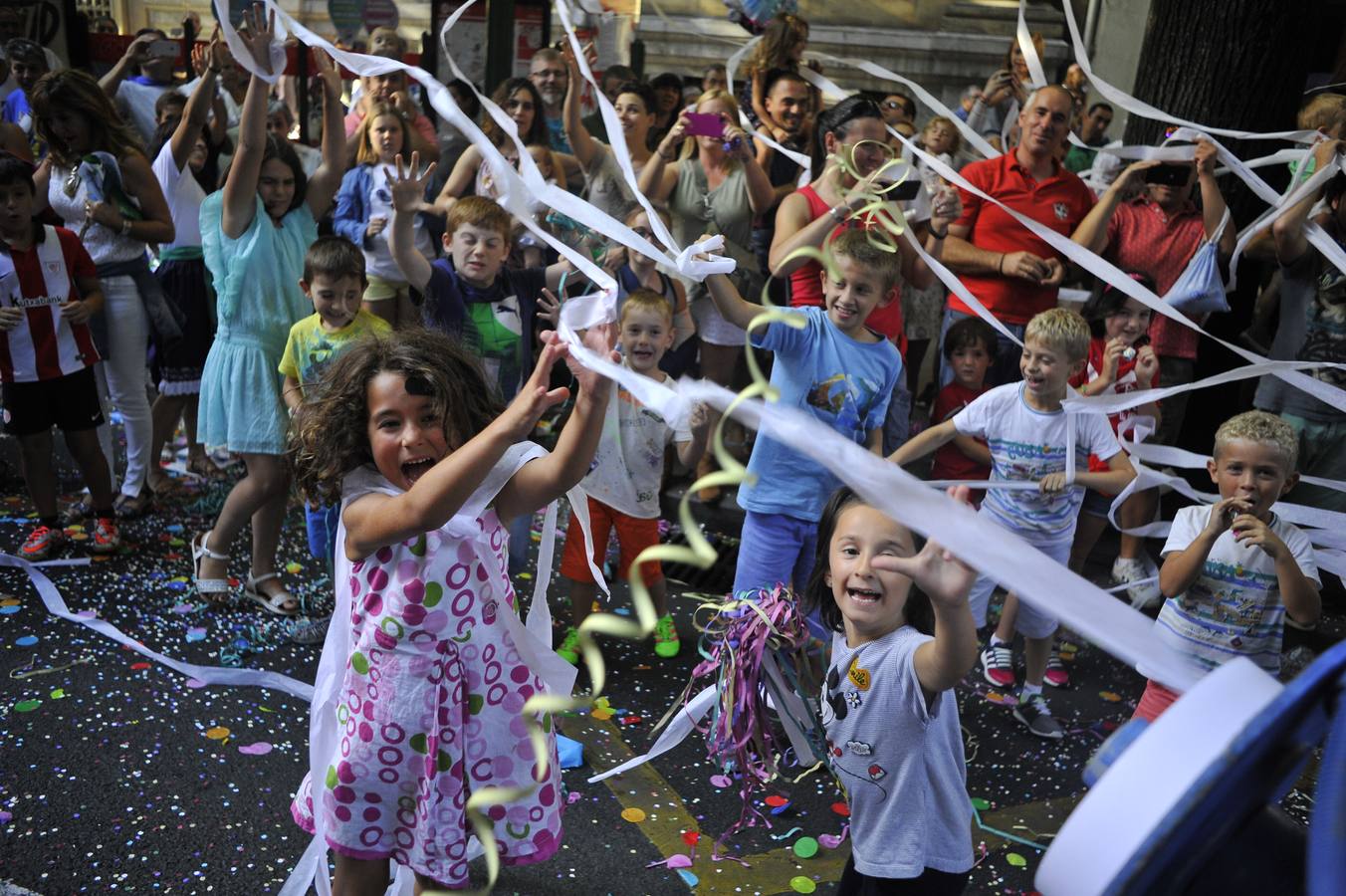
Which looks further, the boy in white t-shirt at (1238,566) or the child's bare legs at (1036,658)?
the child's bare legs at (1036,658)

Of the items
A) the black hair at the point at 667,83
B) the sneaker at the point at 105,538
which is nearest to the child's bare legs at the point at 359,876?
the sneaker at the point at 105,538

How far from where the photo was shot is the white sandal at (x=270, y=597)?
4.21 m

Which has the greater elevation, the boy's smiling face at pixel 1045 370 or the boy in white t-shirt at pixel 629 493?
the boy's smiling face at pixel 1045 370

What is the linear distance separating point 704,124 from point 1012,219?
1.39 m

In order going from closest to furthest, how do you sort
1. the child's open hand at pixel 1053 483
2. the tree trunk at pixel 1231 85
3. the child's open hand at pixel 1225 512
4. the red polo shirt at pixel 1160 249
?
the child's open hand at pixel 1225 512
the child's open hand at pixel 1053 483
the red polo shirt at pixel 1160 249
the tree trunk at pixel 1231 85

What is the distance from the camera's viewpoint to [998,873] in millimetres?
3014

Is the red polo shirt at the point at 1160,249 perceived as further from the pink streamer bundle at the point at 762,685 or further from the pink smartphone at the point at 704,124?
the pink streamer bundle at the point at 762,685

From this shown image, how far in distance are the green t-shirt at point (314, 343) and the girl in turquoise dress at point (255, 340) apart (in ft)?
0.92

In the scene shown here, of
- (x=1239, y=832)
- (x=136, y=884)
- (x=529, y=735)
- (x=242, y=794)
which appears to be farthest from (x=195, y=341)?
(x=1239, y=832)

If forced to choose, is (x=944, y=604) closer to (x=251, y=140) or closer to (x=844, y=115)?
(x=251, y=140)

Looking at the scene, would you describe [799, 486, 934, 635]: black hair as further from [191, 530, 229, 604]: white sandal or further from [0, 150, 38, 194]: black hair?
[0, 150, 38, 194]: black hair

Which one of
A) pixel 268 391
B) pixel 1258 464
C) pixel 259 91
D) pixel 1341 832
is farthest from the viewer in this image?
pixel 268 391

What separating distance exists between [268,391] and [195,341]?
1.18 m

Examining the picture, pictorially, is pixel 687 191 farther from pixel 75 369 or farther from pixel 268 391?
pixel 75 369
